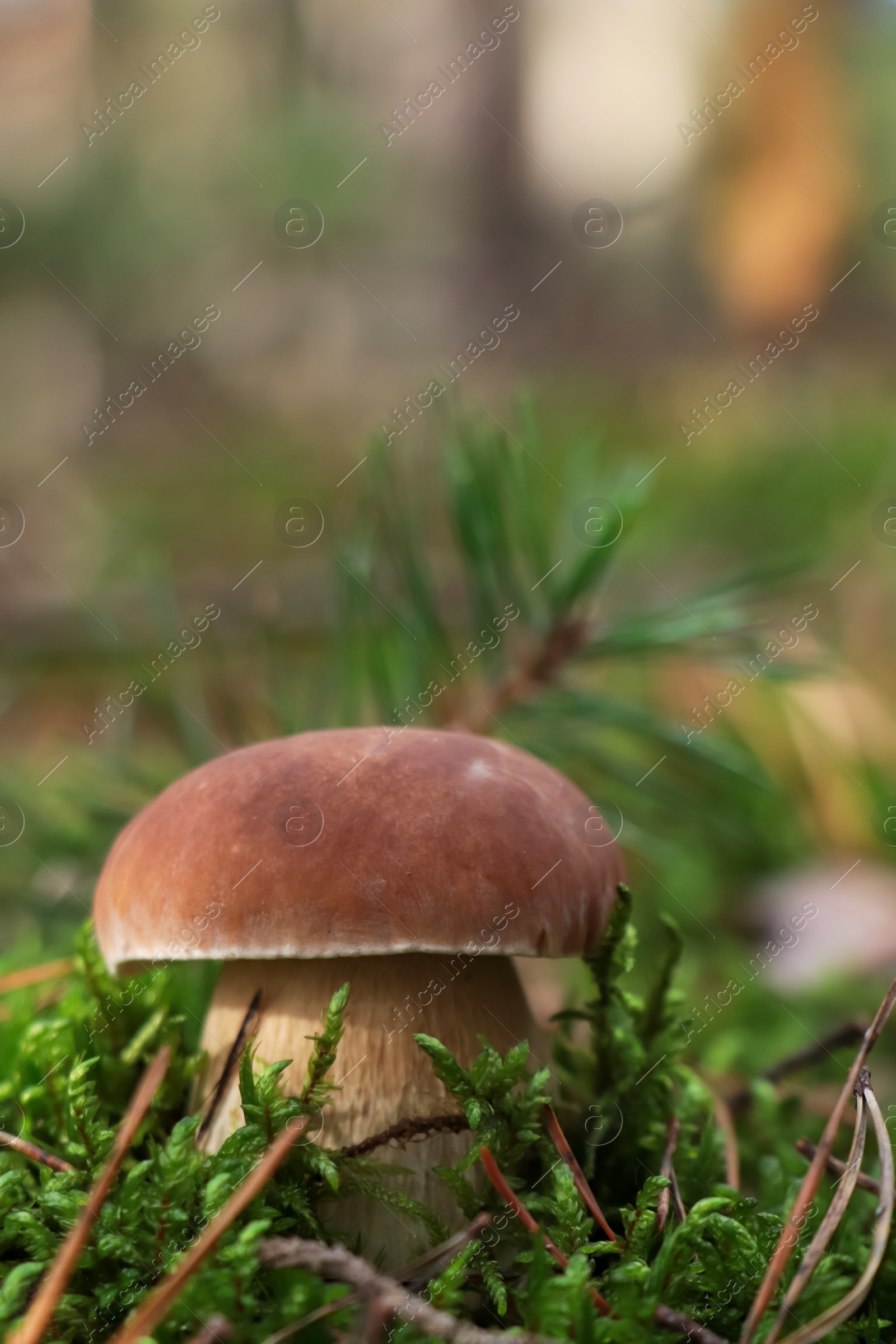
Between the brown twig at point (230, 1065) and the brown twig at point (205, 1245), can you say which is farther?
the brown twig at point (230, 1065)

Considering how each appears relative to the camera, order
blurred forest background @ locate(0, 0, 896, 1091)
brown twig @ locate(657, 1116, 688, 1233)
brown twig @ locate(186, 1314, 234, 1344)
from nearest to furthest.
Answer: brown twig @ locate(186, 1314, 234, 1344), brown twig @ locate(657, 1116, 688, 1233), blurred forest background @ locate(0, 0, 896, 1091)

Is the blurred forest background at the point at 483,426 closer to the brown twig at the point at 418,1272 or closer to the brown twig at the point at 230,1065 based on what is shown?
the brown twig at the point at 230,1065

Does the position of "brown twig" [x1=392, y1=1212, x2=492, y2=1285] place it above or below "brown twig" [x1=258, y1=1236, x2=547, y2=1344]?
below

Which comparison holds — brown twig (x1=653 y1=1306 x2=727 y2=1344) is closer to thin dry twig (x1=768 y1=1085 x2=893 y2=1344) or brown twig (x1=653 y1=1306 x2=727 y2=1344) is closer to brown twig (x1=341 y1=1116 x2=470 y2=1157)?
thin dry twig (x1=768 y1=1085 x2=893 y2=1344)

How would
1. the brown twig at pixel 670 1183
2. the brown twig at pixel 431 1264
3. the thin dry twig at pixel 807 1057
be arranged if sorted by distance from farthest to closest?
the thin dry twig at pixel 807 1057, the brown twig at pixel 670 1183, the brown twig at pixel 431 1264

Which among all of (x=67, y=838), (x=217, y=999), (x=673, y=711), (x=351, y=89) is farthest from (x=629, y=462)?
(x=351, y=89)

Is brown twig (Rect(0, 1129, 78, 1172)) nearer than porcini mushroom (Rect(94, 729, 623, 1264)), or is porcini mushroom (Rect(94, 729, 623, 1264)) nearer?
porcini mushroom (Rect(94, 729, 623, 1264))

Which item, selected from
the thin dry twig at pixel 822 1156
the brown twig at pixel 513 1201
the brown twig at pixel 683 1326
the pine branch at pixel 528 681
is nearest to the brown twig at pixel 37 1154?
the brown twig at pixel 513 1201

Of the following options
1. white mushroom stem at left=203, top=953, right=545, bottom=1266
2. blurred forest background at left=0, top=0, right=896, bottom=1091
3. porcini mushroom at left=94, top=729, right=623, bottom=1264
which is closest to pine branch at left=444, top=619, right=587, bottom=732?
blurred forest background at left=0, top=0, right=896, bottom=1091
